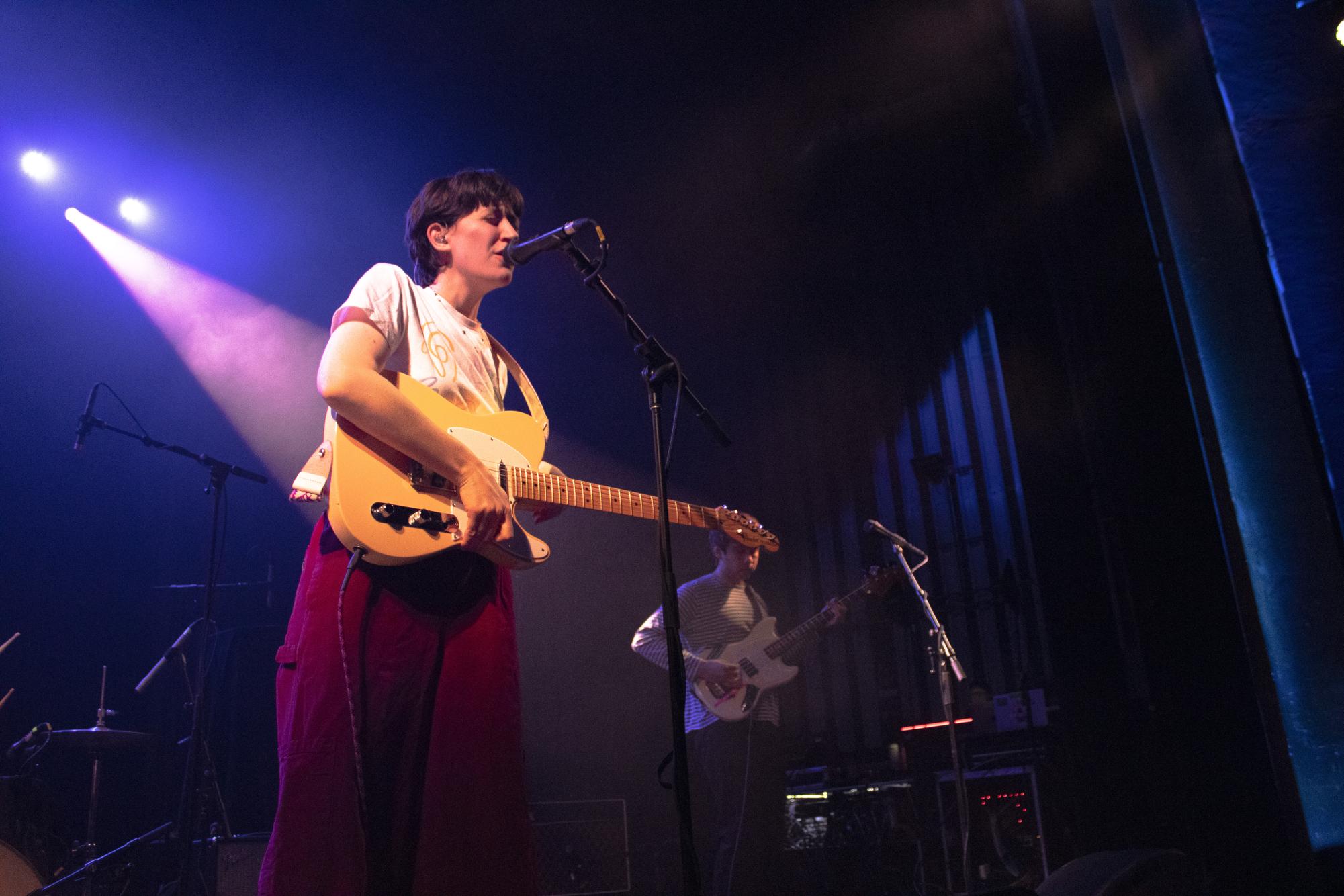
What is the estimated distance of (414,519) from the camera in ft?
6.75

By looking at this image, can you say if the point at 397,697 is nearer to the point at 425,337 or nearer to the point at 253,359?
the point at 425,337

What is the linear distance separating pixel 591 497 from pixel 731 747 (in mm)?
2897

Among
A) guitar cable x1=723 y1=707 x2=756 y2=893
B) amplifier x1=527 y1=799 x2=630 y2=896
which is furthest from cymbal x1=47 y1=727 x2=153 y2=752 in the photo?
guitar cable x1=723 y1=707 x2=756 y2=893

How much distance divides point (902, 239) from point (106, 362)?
675 cm

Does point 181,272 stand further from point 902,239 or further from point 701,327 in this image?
point 902,239

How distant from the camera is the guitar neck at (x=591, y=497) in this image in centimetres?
245

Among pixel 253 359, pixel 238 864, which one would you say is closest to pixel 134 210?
pixel 253 359

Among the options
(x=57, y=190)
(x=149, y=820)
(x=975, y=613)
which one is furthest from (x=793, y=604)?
(x=57, y=190)

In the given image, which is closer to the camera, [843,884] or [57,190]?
[843,884]

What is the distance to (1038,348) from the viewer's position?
4176mm

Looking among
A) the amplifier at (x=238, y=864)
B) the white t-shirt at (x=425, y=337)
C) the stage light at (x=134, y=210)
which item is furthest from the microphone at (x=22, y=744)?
the white t-shirt at (x=425, y=337)

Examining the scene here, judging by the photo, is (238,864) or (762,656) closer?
(238,864)

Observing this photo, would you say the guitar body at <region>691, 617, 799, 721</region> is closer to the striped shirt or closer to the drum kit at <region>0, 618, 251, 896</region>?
the striped shirt

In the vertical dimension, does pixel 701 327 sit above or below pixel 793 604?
above
